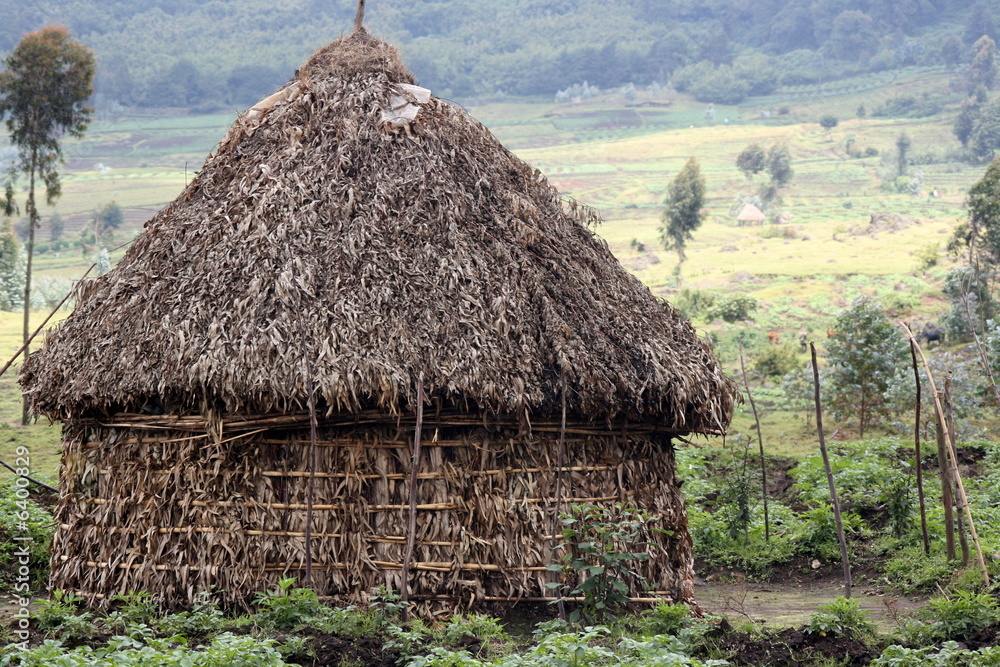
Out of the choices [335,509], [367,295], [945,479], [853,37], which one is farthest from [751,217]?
[853,37]

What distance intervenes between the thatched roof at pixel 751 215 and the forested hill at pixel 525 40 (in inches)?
2295

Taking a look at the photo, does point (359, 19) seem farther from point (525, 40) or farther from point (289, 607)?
point (525, 40)

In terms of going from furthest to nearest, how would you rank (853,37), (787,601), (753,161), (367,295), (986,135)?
(853,37) < (986,135) < (753,161) < (787,601) < (367,295)

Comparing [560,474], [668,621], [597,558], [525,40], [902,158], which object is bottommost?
[668,621]

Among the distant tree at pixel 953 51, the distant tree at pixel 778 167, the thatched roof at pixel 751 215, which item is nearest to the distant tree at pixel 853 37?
the distant tree at pixel 953 51

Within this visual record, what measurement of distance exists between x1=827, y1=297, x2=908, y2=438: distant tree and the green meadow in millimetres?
1374

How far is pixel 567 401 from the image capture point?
7738 mm

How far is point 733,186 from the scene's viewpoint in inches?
3260

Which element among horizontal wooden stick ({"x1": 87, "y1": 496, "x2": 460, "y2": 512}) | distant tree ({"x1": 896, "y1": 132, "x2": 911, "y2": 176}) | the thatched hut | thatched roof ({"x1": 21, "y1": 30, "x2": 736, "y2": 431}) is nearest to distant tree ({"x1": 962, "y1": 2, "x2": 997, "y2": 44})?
distant tree ({"x1": 896, "y1": 132, "x2": 911, "y2": 176})

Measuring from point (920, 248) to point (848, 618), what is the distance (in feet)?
157

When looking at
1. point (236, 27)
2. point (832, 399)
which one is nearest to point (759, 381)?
point (832, 399)

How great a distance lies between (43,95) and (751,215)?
179 feet

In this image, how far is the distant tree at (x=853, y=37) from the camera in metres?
142

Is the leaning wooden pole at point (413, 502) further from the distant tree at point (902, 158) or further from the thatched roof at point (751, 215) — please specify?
the distant tree at point (902, 158)
